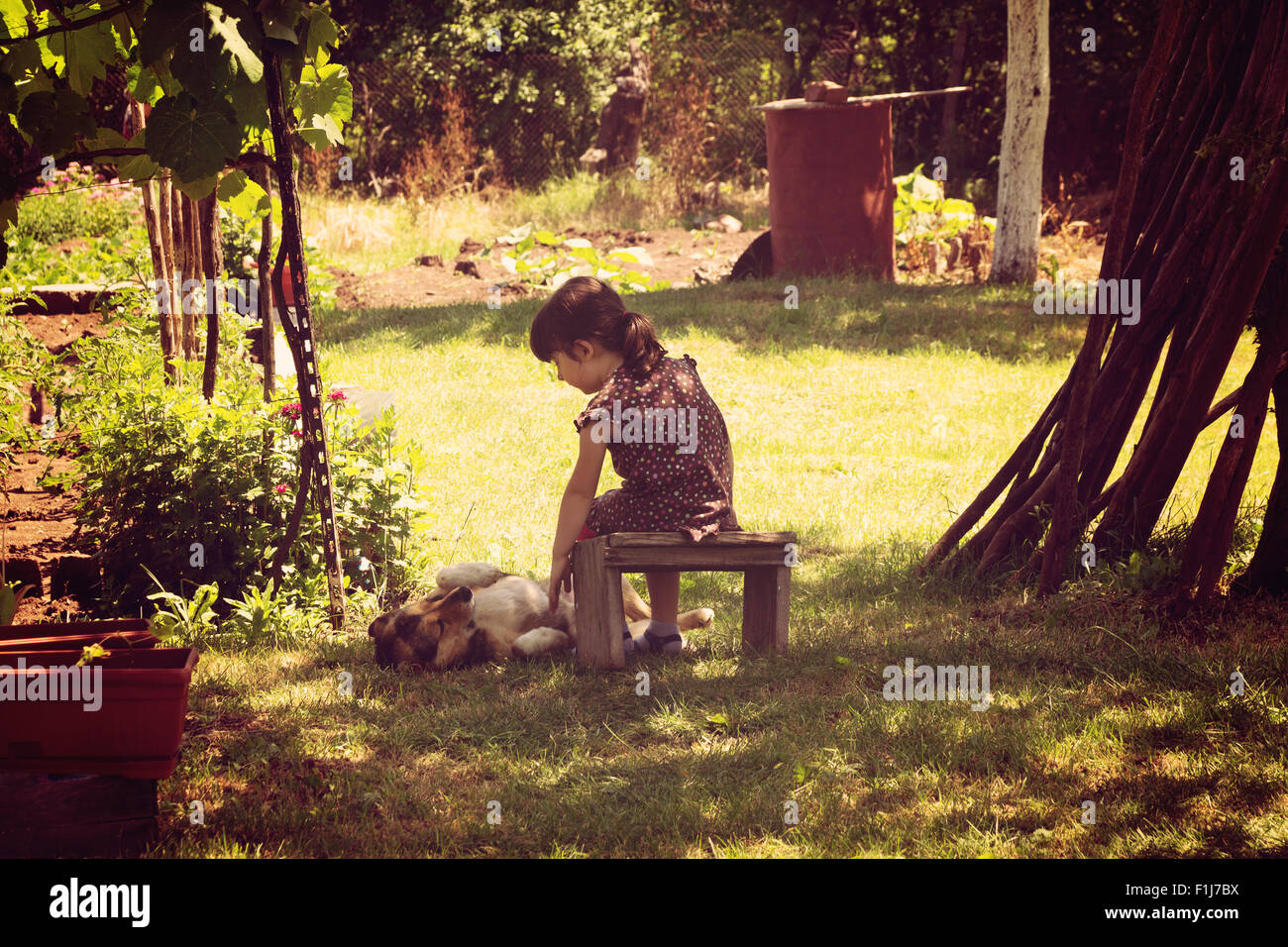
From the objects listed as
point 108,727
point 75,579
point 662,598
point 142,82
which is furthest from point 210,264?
point 108,727

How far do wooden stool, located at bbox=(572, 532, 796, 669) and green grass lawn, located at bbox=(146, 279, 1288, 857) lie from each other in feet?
0.40

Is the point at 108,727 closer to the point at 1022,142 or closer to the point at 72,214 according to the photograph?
the point at 1022,142

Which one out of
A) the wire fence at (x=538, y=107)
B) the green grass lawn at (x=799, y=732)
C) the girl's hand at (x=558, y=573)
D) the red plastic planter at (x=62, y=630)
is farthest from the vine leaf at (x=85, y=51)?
the wire fence at (x=538, y=107)

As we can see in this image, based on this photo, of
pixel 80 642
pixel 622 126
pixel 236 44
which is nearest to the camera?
pixel 80 642

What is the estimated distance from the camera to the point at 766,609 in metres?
4.13

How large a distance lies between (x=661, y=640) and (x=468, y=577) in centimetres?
83

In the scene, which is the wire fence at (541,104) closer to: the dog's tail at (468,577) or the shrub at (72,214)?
the shrub at (72,214)

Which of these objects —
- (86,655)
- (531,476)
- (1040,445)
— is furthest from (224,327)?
(1040,445)

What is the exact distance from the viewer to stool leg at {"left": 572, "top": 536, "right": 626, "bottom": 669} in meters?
3.88

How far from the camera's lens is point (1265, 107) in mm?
3947

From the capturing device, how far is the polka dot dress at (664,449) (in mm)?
3967

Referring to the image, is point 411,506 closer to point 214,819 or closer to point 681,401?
point 681,401

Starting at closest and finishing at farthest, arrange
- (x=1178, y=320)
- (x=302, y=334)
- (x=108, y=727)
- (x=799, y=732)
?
1. (x=108, y=727)
2. (x=799, y=732)
3. (x=302, y=334)
4. (x=1178, y=320)

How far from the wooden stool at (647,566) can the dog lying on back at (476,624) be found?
0.83 feet
